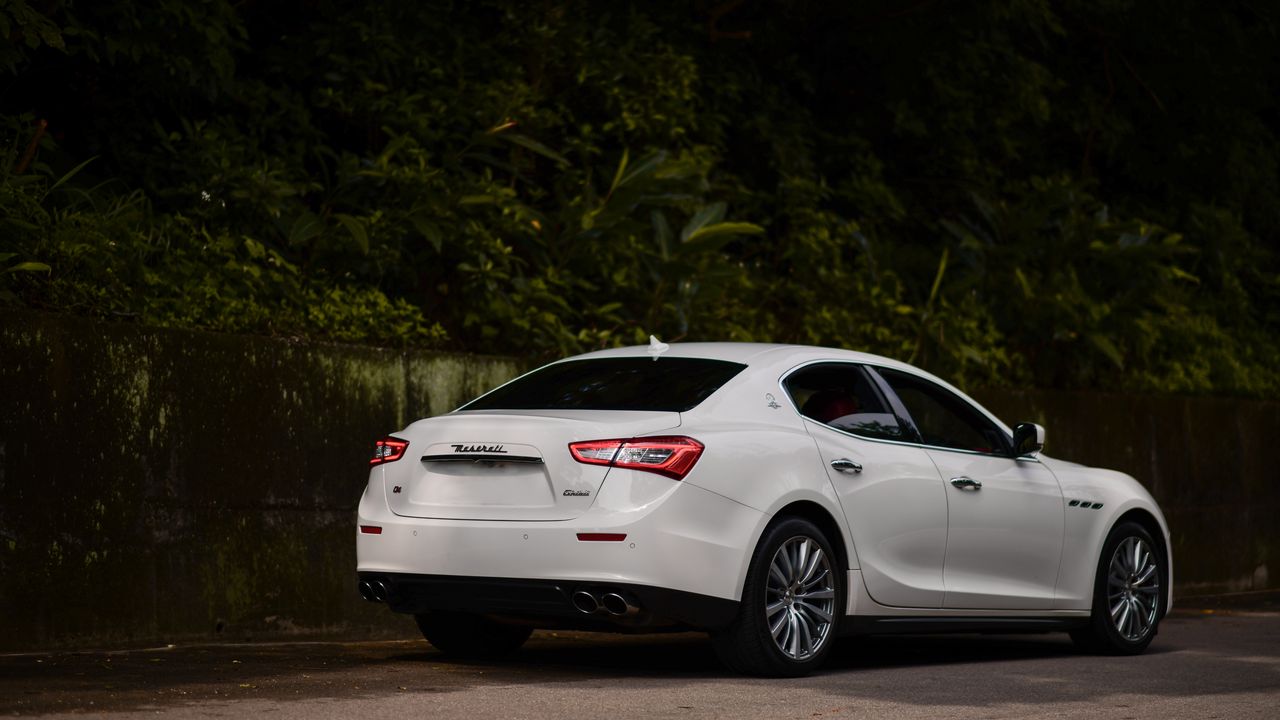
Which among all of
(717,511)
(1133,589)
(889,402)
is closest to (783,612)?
(717,511)

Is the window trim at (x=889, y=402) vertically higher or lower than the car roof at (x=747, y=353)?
lower

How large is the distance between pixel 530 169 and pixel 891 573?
6.41m

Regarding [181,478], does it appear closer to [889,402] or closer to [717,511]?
[717,511]

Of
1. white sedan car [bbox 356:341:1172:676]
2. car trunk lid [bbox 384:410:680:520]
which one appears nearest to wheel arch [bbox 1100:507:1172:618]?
white sedan car [bbox 356:341:1172:676]

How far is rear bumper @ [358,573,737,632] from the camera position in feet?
24.5

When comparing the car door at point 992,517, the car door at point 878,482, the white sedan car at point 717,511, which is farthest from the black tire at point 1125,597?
the car door at point 878,482

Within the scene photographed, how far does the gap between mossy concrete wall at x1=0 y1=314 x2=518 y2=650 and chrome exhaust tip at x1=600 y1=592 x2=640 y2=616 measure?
2946mm

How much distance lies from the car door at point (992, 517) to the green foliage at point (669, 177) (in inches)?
140

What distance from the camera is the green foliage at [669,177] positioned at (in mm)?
11414

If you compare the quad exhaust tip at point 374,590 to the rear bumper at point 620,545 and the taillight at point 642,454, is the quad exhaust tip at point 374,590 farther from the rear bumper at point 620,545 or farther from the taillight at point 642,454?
the taillight at point 642,454

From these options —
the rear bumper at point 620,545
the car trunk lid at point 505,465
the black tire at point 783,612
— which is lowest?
the black tire at point 783,612

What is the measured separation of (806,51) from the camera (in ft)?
60.4

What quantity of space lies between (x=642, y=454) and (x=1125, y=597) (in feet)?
13.1

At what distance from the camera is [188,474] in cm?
954
